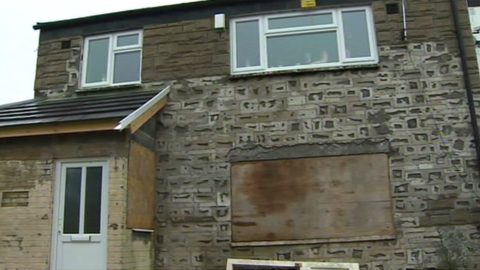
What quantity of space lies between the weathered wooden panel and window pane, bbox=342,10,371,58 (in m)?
3.96

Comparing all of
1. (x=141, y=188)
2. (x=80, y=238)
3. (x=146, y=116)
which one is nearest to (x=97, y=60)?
(x=146, y=116)

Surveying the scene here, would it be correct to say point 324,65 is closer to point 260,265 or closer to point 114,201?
point 260,265

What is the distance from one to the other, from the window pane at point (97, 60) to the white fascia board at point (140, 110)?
1.50 m

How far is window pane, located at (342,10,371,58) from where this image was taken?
8453 millimetres

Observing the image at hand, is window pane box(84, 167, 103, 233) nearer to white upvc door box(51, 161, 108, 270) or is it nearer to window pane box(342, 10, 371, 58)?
white upvc door box(51, 161, 108, 270)

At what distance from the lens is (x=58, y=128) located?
7203mm

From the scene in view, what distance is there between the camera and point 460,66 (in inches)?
316

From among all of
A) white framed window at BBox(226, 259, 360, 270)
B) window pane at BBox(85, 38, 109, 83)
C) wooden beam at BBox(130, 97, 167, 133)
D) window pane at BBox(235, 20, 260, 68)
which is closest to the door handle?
wooden beam at BBox(130, 97, 167, 133)

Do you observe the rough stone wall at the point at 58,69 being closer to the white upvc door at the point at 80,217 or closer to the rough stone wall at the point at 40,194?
the rough stone wall at the point at 40,194

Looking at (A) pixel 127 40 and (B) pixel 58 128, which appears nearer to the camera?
(B) pixel 58 128

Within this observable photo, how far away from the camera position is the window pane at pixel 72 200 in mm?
7122

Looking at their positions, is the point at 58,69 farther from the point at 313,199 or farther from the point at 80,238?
the point at 313,199

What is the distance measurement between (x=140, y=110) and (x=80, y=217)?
72.2 inches

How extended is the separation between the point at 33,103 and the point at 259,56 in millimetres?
4334
